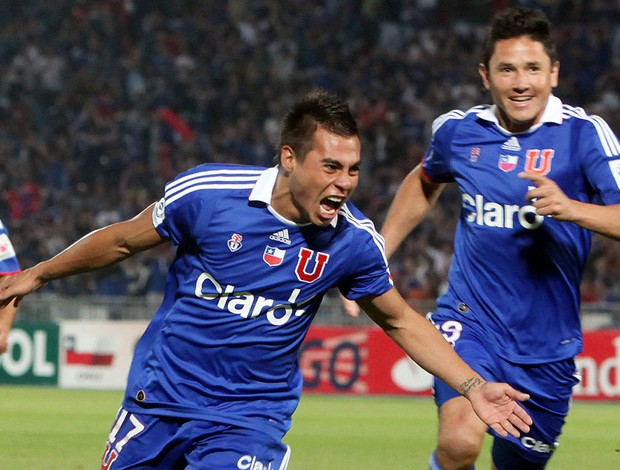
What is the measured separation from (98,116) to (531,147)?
55.9ft

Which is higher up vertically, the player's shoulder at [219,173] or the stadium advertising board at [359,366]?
the player's shoulder at [219,173]

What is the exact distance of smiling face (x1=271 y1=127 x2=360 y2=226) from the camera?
15.0 ft

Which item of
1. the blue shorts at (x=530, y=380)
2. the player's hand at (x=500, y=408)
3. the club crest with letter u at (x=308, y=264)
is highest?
the club crest with letter u at (x=308, y=264)

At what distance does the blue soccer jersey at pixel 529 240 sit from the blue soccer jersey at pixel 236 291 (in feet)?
3.73

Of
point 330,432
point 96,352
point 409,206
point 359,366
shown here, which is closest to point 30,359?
point 96,352

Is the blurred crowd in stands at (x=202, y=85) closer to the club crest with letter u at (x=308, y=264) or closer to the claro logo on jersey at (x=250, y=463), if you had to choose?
the club crest with letter u at (x=308, y=264)

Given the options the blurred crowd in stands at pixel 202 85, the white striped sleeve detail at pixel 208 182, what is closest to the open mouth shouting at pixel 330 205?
the white striped sleeve detail at pixel 208 182

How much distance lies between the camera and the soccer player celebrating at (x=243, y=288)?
4.64 metres

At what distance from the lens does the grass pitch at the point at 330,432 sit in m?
9.66

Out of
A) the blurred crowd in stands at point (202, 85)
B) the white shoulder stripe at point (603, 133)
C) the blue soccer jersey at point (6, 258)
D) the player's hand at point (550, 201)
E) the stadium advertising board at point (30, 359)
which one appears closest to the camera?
the player's hand at point (550, 201)

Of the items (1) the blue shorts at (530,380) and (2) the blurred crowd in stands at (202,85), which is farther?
(2) the blurred crowd in stands at (202,85)

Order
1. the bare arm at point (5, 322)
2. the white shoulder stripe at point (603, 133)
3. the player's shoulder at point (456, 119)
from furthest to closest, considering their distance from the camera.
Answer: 1. the player's shoulder at point (456, 119)
2. the bare arm at point (5, 322)
3. the white shoulder stripe at point (603, 133)

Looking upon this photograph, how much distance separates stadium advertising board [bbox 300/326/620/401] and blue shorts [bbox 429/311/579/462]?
381 inches

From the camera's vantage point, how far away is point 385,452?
10320 millimetres
